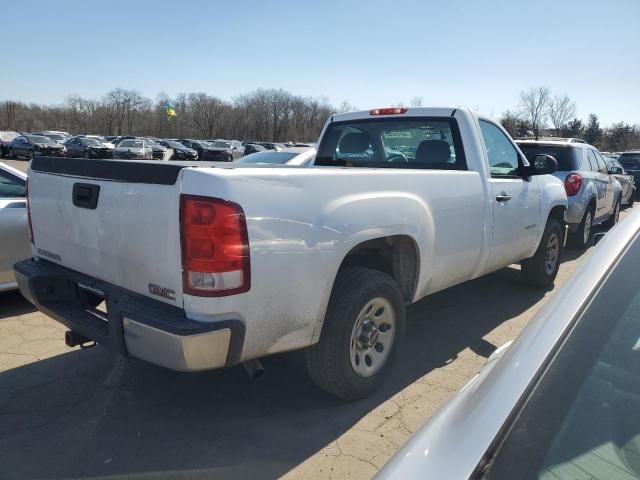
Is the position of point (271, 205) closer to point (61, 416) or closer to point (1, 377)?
point (61, 416)

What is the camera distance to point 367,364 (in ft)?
10.6

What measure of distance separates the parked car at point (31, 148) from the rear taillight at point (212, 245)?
1323 inches

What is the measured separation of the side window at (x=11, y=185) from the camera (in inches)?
192

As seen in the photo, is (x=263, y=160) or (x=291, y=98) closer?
(x=263, y=160)

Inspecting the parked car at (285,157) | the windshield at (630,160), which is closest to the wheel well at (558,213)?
the parked car at (285,157)

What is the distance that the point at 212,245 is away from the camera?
2236 millimetres

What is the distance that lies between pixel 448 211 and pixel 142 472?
257 centimetres

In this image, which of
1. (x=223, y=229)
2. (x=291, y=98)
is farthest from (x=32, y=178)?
(x=291, y=98)

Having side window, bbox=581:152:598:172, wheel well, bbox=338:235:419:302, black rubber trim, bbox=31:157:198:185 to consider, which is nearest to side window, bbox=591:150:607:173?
side window, bbox=581:152:598:172

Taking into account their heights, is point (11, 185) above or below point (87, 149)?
above

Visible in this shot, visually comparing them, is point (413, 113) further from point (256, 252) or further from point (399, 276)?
point (256, 252)

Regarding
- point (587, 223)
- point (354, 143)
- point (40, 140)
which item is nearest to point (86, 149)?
point (40, 140)

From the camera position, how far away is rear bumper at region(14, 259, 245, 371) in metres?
2.24

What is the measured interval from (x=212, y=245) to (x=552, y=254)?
4.86 m
